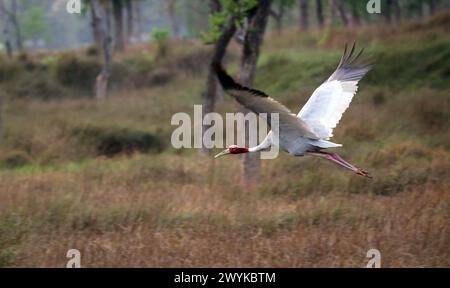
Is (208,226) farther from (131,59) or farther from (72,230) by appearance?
(131,59)

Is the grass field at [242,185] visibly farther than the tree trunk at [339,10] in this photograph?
No

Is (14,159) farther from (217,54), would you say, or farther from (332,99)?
(332,99)

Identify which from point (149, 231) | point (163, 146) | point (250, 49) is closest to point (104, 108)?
point (163, 146)

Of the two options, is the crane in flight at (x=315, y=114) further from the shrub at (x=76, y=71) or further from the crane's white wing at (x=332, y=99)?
the shrub at (x=76, y=71)

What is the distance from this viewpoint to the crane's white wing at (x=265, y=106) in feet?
22.7

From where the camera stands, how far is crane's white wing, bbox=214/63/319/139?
6.93 metres

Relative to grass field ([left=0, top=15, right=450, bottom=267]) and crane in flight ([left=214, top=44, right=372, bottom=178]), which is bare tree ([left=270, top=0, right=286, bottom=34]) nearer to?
grass field ([left=0, top=15, right=450, bottom=267])

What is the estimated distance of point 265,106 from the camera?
24.2 feet

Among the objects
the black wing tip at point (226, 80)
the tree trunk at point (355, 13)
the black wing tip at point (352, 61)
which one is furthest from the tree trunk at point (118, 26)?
the black wing tip at point (226, 80)

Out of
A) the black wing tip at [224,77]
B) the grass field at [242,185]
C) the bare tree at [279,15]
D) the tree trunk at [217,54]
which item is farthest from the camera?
the bare tree at [279,15]

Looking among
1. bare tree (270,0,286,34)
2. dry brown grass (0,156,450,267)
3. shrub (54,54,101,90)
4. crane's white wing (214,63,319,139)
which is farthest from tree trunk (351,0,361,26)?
crane's white wing (214,63,319,139)

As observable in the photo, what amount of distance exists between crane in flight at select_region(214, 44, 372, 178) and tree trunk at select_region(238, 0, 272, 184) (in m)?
3.39

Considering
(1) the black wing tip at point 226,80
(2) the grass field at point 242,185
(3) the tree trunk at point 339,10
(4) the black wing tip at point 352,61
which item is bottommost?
(2) the grass field at point 242,185
